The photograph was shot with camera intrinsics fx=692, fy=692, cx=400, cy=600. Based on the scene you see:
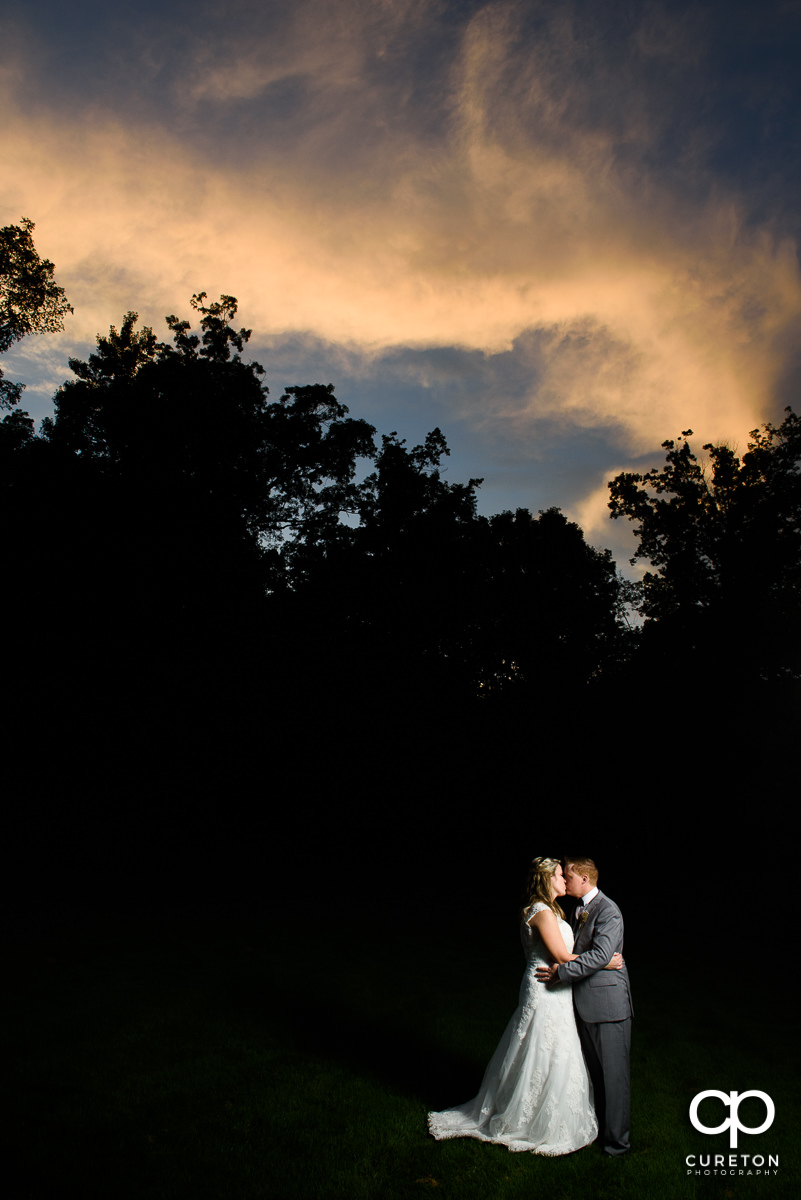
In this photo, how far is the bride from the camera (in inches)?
210

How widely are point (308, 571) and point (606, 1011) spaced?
22.8 m

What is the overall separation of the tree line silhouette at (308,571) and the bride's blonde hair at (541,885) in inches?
766

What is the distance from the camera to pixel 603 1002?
535 cm

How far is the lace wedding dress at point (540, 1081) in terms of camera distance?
17.5 ft

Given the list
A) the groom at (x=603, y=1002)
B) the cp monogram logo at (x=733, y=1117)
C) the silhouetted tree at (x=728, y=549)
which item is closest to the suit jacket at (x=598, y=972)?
the groom at (x=603, y=1002)

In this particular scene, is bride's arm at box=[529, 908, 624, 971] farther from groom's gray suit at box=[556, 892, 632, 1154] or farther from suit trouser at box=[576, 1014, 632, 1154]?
suit trouser at box=[576, 1014, 632, 1154]

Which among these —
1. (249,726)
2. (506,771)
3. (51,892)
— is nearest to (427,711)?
(506,771)

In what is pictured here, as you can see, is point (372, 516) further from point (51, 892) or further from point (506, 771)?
A: point (51, 892)

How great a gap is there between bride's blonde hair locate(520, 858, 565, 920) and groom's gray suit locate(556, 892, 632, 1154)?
0.30m

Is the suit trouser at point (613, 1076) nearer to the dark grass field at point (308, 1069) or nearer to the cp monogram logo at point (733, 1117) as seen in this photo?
the dark grass field at point (308, 1069)

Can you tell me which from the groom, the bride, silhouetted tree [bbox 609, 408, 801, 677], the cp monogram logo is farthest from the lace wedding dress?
silhouetted tree [bbox 609, 408, 801, 677]

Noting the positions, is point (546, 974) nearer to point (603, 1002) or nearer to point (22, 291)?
point (603, 1002)

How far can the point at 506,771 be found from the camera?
92.7 feet

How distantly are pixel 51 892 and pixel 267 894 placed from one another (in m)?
5.11
